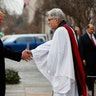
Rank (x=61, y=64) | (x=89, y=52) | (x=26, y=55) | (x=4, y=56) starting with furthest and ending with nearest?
(x=89, y=52) < (x=26, y=55) < (x=4, y=56) < (x=61, y=64)

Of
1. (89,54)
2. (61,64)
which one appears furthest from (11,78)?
(61,64)

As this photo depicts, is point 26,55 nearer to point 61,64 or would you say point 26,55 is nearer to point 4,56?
point 4,56

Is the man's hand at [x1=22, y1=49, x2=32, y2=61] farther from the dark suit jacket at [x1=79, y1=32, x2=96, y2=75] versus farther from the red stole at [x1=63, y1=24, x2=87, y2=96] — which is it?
the dark suit jacket at [x1=79, y1=32, x2=96, y2=75]

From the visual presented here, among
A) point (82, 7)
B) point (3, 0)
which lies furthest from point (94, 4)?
point (3, 0)

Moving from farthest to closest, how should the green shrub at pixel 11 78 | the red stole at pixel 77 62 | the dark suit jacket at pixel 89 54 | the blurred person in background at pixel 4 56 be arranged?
the green shrub at pixel 11 78
the dark suit jacket at pixel 89 54
the red stole at pixel 77 62
the blurred person in background at pixel 4 56

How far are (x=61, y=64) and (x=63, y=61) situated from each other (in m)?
0.05

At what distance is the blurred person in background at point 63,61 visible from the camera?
295 inches

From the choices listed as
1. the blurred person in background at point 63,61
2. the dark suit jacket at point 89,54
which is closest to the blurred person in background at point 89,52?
the dark suit jacket at point 89,54

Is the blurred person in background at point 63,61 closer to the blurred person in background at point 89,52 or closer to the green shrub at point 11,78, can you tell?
the blurred person in background at point 89,52

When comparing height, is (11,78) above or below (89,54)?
below

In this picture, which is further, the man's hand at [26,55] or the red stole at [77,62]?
the man's hand at [26,55]

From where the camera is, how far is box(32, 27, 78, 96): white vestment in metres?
7.48

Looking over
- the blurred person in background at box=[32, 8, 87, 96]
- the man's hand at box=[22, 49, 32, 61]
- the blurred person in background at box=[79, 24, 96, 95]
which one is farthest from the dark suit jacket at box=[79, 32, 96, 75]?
the blurred person in background at box=[32, 8, 87, 96]

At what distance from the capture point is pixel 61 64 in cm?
752
